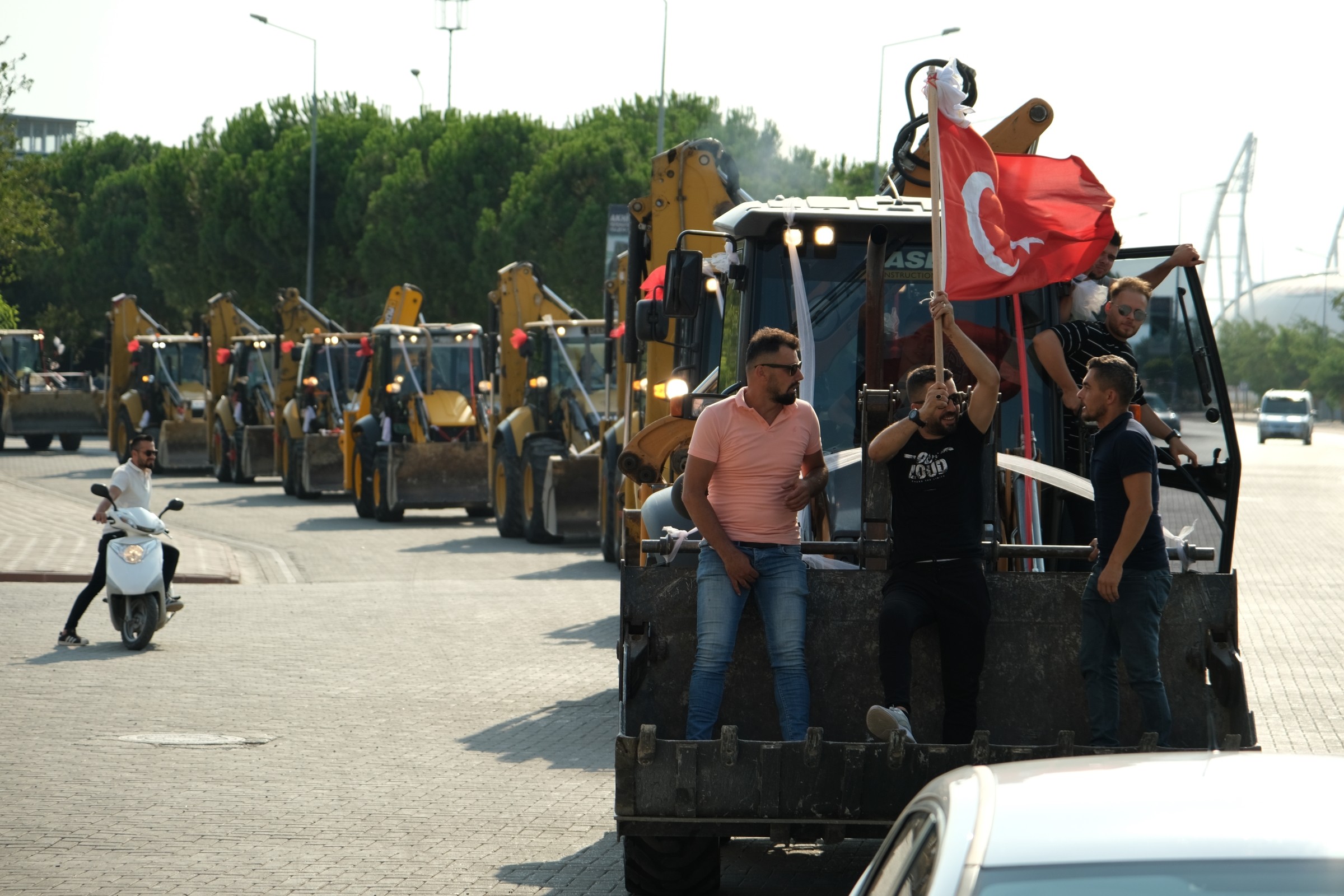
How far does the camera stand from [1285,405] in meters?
72.9

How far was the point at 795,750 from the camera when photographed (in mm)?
5848

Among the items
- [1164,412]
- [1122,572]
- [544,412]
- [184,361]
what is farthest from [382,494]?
[1122,572]

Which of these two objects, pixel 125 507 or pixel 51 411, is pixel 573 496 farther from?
pixel 51 411

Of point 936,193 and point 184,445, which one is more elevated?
point 936,193

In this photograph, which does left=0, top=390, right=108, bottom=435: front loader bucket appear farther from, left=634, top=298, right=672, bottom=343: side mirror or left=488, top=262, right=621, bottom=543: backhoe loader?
left=634, top=298, right=672, bottom=343: side mirror

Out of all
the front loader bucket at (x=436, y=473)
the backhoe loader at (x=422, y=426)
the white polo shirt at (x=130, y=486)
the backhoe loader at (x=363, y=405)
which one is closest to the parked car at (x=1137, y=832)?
the white polo shirt at (x=130, y=486)

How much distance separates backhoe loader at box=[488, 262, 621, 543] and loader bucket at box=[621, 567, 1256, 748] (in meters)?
14.4

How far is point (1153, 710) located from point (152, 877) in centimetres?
352

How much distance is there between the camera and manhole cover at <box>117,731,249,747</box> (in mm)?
9422

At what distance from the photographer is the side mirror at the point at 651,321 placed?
9.85 metres

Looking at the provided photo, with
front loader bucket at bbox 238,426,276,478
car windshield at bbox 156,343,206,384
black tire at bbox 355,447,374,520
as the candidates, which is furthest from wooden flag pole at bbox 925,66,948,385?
car windshield at bbox 156,343,206,384

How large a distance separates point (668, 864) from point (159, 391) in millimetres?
35546

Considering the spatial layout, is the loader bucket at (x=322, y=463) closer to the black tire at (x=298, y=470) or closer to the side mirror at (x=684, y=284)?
the black tire at (x=298, y=470)

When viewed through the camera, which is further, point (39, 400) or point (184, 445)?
point (39, 400)
